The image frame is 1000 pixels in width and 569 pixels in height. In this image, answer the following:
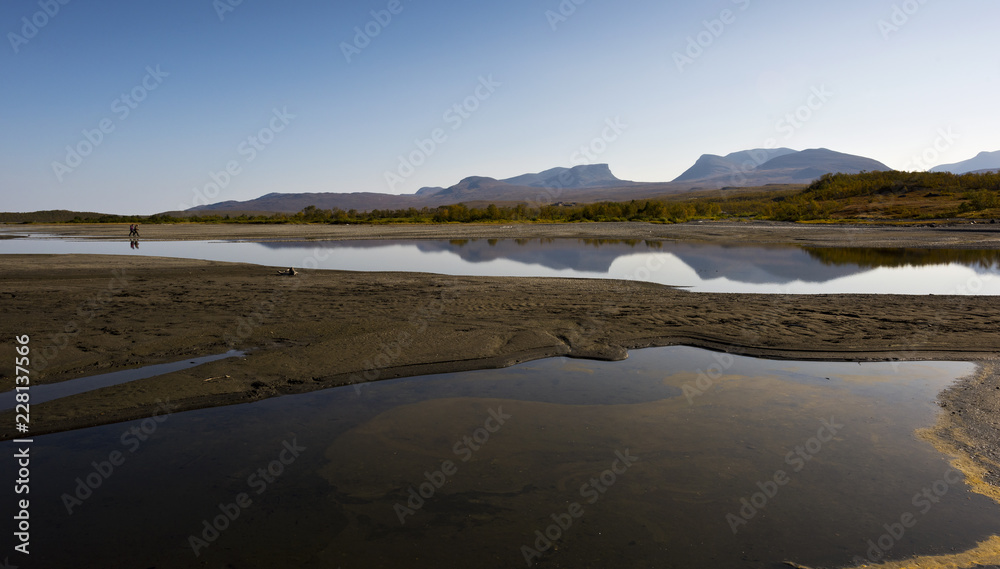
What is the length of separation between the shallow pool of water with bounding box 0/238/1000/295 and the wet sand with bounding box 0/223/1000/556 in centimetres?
280

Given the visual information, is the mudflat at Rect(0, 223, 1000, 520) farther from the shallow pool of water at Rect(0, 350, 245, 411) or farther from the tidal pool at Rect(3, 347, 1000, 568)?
the tidal pool at Rect(3, 347, 1000, 568)

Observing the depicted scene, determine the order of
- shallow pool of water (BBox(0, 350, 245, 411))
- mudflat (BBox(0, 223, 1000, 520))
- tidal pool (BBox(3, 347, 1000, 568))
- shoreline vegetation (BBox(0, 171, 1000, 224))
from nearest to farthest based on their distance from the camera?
tidal pool (BBox(3, 347, 1000, 568)) < shallow pool of water (BBox(0, 350, 245, 411)) < mudflat (BBox(0, 223, 1000, 520)) < shoreline vegetation (BBox(0, 171, 1000, 224))

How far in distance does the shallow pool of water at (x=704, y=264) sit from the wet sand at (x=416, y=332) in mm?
2796

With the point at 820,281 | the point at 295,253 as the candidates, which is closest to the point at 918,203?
the point at 820,281

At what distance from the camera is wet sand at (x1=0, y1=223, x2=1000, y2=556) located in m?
6.92

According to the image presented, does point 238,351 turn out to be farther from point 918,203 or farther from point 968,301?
point 918,203

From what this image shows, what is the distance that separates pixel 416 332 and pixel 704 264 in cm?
1593

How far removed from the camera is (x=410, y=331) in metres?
10.3

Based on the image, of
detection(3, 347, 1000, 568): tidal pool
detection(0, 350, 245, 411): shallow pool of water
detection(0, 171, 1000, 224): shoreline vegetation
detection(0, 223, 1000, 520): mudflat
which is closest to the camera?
detection(3, 347, 1000, 568): tidal pool

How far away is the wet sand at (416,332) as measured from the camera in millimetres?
6918

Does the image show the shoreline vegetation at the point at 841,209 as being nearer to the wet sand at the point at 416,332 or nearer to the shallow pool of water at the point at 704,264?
the shallow pool of water at the point at 704,264

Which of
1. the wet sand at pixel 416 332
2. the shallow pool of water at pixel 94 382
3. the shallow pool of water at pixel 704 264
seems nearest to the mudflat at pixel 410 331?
the wet sand at pixel 416 332

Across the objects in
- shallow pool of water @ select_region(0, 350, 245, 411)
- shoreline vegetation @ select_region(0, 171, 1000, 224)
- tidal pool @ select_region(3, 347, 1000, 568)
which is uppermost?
shoreline vegetation @ select_region(0, 171, 1000, 224)

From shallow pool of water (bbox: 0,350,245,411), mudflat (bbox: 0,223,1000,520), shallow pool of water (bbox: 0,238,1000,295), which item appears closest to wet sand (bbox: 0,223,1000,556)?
mudflat (bbox: 0,223,1000,520)
